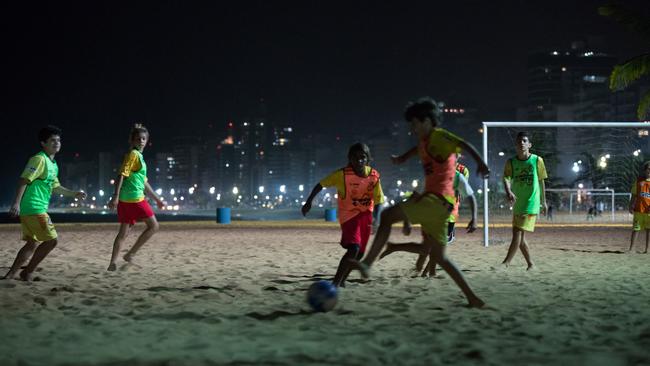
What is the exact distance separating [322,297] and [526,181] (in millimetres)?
4660

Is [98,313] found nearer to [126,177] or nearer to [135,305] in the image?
[135,305]

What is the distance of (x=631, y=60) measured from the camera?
1859 cm

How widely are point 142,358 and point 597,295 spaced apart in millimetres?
4607

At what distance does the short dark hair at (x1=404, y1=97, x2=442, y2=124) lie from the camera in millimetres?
5996

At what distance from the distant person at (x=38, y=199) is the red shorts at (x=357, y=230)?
3.20 meters

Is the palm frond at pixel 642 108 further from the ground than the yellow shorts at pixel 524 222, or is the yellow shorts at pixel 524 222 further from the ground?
the palm frond at pixel 642 108

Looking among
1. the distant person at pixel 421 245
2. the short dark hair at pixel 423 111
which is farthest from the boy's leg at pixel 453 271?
the short dark hair at pixel 423 111

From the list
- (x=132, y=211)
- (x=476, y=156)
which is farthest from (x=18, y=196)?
(x=476, y=156)

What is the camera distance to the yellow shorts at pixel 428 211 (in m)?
5.92

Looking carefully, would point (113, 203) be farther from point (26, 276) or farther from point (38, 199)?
point (26, 276)

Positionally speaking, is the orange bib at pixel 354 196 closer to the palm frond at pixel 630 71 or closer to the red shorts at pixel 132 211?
the red shorts at pixel 132 211

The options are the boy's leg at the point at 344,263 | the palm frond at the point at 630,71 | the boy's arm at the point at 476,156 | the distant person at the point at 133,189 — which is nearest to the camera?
the boy's arm at the point at 476,156

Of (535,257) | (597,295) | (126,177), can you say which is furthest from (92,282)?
(535,257)

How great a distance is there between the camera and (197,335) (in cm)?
498
